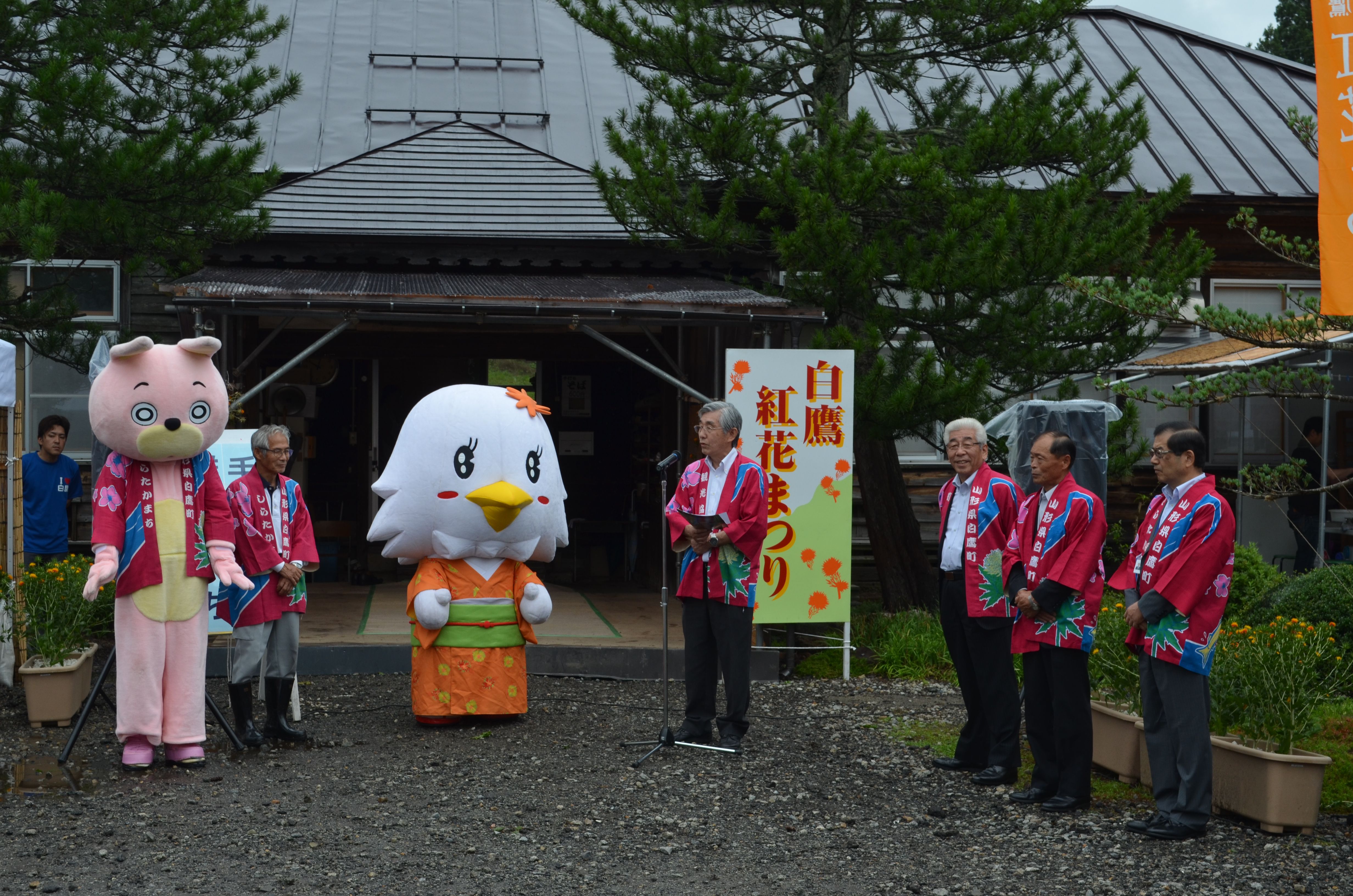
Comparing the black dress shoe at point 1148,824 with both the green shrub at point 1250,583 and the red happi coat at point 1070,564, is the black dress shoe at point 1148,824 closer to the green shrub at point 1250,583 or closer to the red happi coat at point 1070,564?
the red happi coat at point 1070,564

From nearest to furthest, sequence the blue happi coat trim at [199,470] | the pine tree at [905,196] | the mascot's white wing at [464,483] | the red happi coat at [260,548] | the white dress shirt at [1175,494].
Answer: the white dress shirt at [1175,494], the blue happi coat trim at [199,470], the red happi coat at [260,548], the mascot's white wing at [464,483], the pine tree at [905,196]

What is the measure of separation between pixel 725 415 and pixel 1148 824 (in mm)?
2621

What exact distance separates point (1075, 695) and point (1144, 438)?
4270 millimetres

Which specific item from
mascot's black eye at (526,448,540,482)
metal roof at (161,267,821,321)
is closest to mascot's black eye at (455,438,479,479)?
mascot's black eye at (526,448,540,482)

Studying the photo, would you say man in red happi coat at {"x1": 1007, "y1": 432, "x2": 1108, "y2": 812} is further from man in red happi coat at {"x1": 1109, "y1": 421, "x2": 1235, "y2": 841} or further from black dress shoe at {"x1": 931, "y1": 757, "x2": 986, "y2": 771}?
black dress shoe at {"x1": 931, "y1": 757, "x2": 986, "y2": 771}

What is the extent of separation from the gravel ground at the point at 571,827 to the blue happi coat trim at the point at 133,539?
966 mm

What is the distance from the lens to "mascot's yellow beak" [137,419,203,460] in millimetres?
5504

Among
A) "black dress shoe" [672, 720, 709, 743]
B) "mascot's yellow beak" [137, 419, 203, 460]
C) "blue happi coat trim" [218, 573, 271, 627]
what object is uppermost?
"mascot's yellow beak" [137, 419, 203, 460]

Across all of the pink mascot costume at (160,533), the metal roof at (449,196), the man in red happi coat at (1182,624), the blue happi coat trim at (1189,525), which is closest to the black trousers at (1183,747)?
the man in red happi coat at (1182,624)

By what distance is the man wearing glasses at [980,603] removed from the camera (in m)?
5.48

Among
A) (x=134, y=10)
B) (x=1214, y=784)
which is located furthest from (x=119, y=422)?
(x=1214, y=784)

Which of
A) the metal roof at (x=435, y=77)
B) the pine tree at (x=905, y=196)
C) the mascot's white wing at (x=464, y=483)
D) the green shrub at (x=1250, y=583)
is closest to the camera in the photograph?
the mascot's white wing at (x=464, y=483)

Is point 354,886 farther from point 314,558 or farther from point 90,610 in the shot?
point 90,610

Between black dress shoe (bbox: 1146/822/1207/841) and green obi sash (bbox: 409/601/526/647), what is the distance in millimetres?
3357
